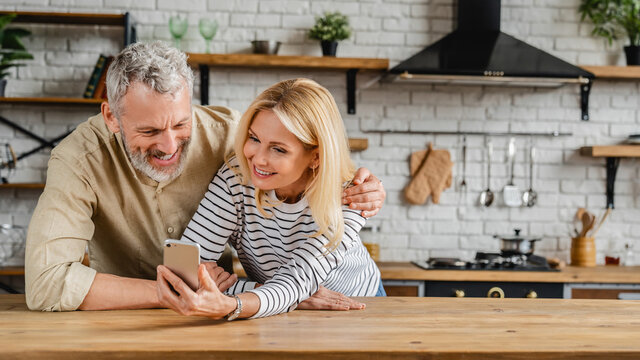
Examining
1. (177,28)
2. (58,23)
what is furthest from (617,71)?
(58,23)

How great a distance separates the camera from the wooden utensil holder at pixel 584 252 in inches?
142

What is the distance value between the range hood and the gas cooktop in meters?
1.05

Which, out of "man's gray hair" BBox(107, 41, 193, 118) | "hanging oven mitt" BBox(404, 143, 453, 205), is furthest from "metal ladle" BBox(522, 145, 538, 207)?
"man's gray hair" BBox(107, 41, 193, 118)

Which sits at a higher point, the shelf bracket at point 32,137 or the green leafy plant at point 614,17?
the green leafy plant at point 614,17

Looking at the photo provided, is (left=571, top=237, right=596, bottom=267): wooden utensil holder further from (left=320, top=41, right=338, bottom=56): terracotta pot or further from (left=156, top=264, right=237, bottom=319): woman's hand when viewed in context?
(left=156, top=264, right=237, bottom=319): woman's hand

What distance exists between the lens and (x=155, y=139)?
166cm

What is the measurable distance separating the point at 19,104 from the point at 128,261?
2263mm

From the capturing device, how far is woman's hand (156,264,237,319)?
1274 mm

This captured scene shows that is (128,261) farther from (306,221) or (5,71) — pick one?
(5,71)

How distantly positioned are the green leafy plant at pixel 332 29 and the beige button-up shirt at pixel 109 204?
5.79 ft

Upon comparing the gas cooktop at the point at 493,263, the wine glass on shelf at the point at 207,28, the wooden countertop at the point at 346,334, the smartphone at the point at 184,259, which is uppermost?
the wine glass on shelf at the point at 207,28

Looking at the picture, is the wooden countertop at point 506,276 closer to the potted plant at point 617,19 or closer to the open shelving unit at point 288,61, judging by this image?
the open shelving unit at point 288,61

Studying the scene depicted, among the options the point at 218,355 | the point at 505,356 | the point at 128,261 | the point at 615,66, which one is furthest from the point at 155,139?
the point at 615,66

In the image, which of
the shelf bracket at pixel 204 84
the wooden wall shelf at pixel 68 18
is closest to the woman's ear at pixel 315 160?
the shelf bracket at pixel 204 84
